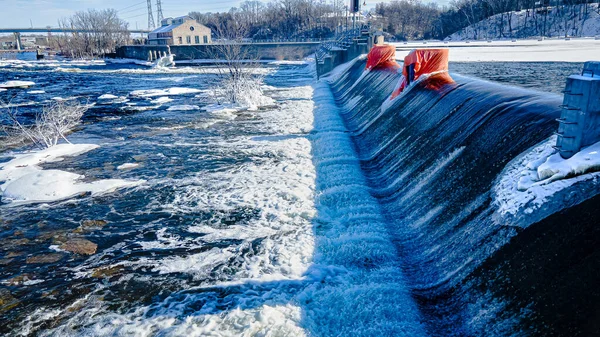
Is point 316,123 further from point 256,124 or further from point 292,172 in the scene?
point 292,172

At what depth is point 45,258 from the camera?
7.91 metres

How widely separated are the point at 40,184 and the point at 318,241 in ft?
26.9

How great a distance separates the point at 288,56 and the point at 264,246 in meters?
61.2

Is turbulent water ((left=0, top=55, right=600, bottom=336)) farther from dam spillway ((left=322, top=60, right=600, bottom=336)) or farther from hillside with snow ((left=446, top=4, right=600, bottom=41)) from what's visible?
hillside with snow ((left=446, top=4, right=600, bottom=41))

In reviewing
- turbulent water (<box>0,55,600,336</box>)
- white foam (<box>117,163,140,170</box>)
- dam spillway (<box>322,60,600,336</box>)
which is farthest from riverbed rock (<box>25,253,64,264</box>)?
dam spillway (<box>322,60,600,336</box>)

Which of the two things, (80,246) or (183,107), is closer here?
(80,246)

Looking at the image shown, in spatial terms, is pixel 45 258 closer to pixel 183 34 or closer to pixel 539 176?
pixel 539 176

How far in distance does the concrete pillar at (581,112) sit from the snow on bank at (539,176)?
16 cm

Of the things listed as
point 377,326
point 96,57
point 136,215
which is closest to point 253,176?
point 136,215

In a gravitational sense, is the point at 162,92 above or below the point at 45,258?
above

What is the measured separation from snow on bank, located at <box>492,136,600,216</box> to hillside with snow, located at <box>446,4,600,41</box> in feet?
247

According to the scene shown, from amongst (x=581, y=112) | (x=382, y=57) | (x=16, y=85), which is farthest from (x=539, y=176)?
(x=16, y=85)

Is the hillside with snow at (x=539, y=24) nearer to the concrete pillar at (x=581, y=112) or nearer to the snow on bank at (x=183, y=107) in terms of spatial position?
the snow on bank at (x=183, y=107)

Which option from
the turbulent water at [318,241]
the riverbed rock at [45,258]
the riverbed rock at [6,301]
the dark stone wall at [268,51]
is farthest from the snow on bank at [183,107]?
the dark stone wall at [268,51]
